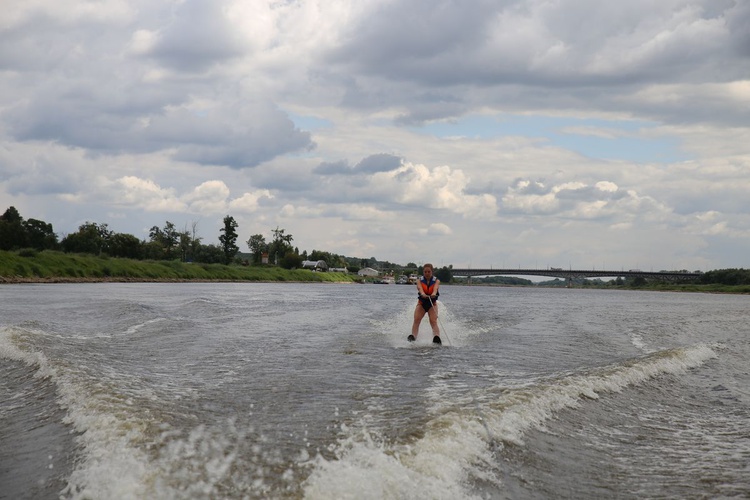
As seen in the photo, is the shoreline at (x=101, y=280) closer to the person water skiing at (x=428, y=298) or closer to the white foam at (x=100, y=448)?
the person water skiing at (x=428, y=298)

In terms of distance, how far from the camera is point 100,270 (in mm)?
83750

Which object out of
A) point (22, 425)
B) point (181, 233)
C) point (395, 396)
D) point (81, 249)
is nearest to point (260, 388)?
point (395, 396)

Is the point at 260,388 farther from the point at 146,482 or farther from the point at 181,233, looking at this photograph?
the point at 181,233

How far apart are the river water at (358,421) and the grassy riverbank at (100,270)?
55.8m

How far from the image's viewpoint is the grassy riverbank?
66750mm

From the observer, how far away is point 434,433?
7812mm

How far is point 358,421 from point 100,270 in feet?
273

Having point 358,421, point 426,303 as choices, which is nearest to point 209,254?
point 426,303

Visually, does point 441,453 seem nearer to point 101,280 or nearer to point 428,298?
point 428,298

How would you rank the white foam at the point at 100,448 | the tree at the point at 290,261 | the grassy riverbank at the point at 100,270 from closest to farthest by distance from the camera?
the white foam at the point at 100,448, the grassy riverbank at the point at 100,270, the tree at the point at 290,261

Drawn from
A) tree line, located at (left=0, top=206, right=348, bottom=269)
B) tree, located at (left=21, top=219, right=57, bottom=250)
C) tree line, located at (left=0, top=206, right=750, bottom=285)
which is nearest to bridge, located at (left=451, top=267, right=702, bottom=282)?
tree line, located at (left=0, top=206, right=750, bottom=285)

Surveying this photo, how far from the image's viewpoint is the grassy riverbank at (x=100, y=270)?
6675 centimetres

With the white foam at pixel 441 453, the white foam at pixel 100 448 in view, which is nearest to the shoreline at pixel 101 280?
the white foam at pixel 100 448

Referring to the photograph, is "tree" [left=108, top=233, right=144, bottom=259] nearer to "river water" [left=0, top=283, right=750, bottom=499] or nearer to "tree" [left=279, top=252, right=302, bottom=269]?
"tree" [left=279, top=252, right=302, bottom=269]
